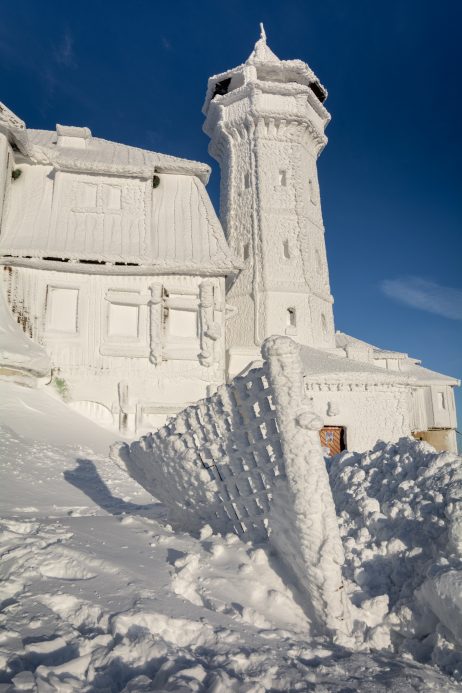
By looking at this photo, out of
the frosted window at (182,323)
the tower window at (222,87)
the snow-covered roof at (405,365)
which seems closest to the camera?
the frosted window at (182,323)

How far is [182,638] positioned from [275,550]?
113 centimetres

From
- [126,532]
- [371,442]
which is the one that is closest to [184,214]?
[371,442]

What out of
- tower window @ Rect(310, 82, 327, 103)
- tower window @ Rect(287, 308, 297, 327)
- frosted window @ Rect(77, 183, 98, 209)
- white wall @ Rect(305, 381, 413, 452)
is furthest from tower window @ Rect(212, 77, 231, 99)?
white wall @ Rect(305, 381, 413, 452)

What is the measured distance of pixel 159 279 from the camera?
577 inches

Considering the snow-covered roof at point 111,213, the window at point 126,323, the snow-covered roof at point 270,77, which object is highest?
the snow-covered roof at point 270,77

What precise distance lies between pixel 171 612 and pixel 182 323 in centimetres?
1230

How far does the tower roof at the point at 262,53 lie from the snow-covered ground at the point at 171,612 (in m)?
21.0

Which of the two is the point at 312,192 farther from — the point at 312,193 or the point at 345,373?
the point at 345,373

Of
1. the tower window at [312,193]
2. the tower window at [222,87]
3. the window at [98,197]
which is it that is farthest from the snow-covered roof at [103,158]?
the tower window at [222,87]

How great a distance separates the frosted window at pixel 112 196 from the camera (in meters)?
15.7

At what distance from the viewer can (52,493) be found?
615 centimetres

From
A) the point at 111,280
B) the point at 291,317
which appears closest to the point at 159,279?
the point at 111,280

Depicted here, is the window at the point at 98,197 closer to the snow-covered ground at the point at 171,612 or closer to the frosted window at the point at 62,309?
the frosted window at the point at 62,309

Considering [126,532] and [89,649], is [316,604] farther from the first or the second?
[126,532]
